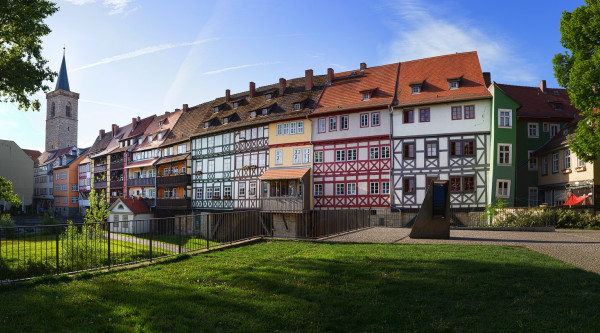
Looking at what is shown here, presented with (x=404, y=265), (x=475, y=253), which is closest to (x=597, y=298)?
(x=404, y=265)

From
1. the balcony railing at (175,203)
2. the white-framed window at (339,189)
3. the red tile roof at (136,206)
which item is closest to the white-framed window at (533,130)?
the white-framed window at (339,189)

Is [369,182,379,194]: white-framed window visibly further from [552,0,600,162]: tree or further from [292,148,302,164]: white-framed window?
[552,0,600,162]: tree

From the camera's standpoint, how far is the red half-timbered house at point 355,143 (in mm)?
29719

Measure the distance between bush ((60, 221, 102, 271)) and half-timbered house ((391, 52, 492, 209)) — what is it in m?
20.3

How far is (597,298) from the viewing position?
6703 mm

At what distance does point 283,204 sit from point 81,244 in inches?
738

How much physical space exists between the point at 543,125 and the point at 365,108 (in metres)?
13.6

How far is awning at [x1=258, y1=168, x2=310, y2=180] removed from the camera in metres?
31.2

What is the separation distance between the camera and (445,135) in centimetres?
2792

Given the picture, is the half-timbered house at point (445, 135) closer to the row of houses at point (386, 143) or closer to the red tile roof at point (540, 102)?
the row of houses at point (386, 143)

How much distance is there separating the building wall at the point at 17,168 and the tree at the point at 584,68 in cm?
7323

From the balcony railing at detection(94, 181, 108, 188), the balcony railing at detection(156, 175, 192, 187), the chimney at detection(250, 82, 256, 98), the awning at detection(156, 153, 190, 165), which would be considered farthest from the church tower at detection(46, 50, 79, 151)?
the chimney at detection(250, 82, 256, 98)

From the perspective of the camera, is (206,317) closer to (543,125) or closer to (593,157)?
(593,157)

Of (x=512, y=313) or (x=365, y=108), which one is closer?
(x=512, y=313)
